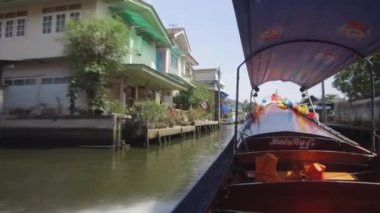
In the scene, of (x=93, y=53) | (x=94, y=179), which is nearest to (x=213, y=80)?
(x=93, y=53)

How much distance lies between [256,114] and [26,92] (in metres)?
13.2

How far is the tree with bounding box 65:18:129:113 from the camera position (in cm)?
1556

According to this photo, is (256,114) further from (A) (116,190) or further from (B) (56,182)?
(B) (56,182)

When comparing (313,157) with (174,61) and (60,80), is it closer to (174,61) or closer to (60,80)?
(60,80)

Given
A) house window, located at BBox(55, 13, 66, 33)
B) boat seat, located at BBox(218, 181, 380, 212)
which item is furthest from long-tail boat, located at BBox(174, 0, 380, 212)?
house window, located at BBox(55, 13, 66, 33)

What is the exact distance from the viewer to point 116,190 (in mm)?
7723

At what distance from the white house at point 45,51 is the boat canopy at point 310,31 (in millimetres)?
11817

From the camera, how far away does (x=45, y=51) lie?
1789 centimetres

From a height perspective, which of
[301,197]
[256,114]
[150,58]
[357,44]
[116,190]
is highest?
[150,58]

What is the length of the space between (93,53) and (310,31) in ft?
38.9

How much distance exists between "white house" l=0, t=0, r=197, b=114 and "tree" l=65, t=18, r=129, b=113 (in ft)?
4.74

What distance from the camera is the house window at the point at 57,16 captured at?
17.8 metres

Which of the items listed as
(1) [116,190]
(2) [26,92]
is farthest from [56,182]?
(2) [26,92]

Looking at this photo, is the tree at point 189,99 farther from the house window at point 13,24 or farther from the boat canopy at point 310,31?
the boat canopy at point 310,31
